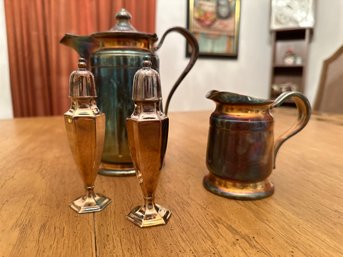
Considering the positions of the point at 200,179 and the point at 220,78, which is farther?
the point at 220,78

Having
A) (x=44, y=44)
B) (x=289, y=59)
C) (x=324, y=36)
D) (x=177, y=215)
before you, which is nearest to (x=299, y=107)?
(x=177, y=215)

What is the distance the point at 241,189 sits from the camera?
1.48 feet

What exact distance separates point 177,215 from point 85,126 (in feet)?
0.55

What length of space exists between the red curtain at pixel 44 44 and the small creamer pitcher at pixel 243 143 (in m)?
1.67

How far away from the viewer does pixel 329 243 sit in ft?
1.08

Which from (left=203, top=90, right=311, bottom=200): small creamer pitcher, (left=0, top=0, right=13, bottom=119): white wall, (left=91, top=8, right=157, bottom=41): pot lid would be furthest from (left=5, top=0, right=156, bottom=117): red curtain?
(left=203, top=90, right=311, bottom=200): small creamer pitcher

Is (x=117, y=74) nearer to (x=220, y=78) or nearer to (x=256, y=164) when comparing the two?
(x=256, y=164)

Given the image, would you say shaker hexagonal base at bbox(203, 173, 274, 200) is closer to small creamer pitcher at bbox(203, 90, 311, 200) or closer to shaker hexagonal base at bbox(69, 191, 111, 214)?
small creamer pitcher at bbox(203, 90, 311, 200)

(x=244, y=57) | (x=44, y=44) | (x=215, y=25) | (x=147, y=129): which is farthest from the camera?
(x=244, y=57)

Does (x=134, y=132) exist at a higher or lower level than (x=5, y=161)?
higher

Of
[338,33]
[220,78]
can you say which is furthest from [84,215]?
[338,33]

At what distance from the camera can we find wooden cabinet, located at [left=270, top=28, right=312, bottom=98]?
7.88ft

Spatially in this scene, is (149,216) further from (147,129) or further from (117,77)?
(117,77)

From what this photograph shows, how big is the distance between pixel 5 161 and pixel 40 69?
4.60 feet
